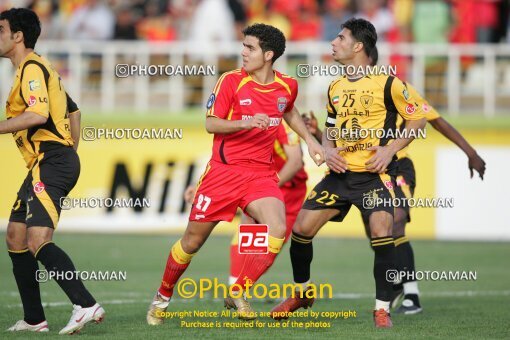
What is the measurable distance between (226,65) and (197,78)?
2.40 feet

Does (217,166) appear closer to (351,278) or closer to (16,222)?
(16,222)

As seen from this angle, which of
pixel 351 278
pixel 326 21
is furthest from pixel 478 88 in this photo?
pixel 351 278

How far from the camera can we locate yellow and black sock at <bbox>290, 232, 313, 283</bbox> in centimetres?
1001

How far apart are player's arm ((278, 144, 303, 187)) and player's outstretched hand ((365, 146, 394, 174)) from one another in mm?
2064

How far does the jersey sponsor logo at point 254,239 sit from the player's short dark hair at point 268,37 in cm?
157

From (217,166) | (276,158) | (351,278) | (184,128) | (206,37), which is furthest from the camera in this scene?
(206,37)

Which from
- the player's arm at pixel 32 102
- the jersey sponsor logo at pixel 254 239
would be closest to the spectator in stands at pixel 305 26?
the jersey sponsor logo at pixel 254 239

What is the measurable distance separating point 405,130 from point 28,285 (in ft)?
11.9

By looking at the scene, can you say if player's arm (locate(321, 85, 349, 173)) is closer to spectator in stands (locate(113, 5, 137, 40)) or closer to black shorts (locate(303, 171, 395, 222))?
black shorts (locate(303, 171, 395, 222))

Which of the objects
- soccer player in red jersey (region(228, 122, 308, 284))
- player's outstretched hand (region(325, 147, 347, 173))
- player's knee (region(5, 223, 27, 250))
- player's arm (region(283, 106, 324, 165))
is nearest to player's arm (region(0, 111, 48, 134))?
player's knee (region(5, 223, 27, 250))

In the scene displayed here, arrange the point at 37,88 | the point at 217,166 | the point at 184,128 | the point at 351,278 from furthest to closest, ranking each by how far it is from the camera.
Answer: the point at 184,128 < the point at 351,278 < the point at 217,166 < the point at 37,88

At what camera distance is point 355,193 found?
32.3 feet

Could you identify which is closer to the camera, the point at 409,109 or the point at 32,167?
the point at 32,167

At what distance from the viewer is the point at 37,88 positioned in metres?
8.88
